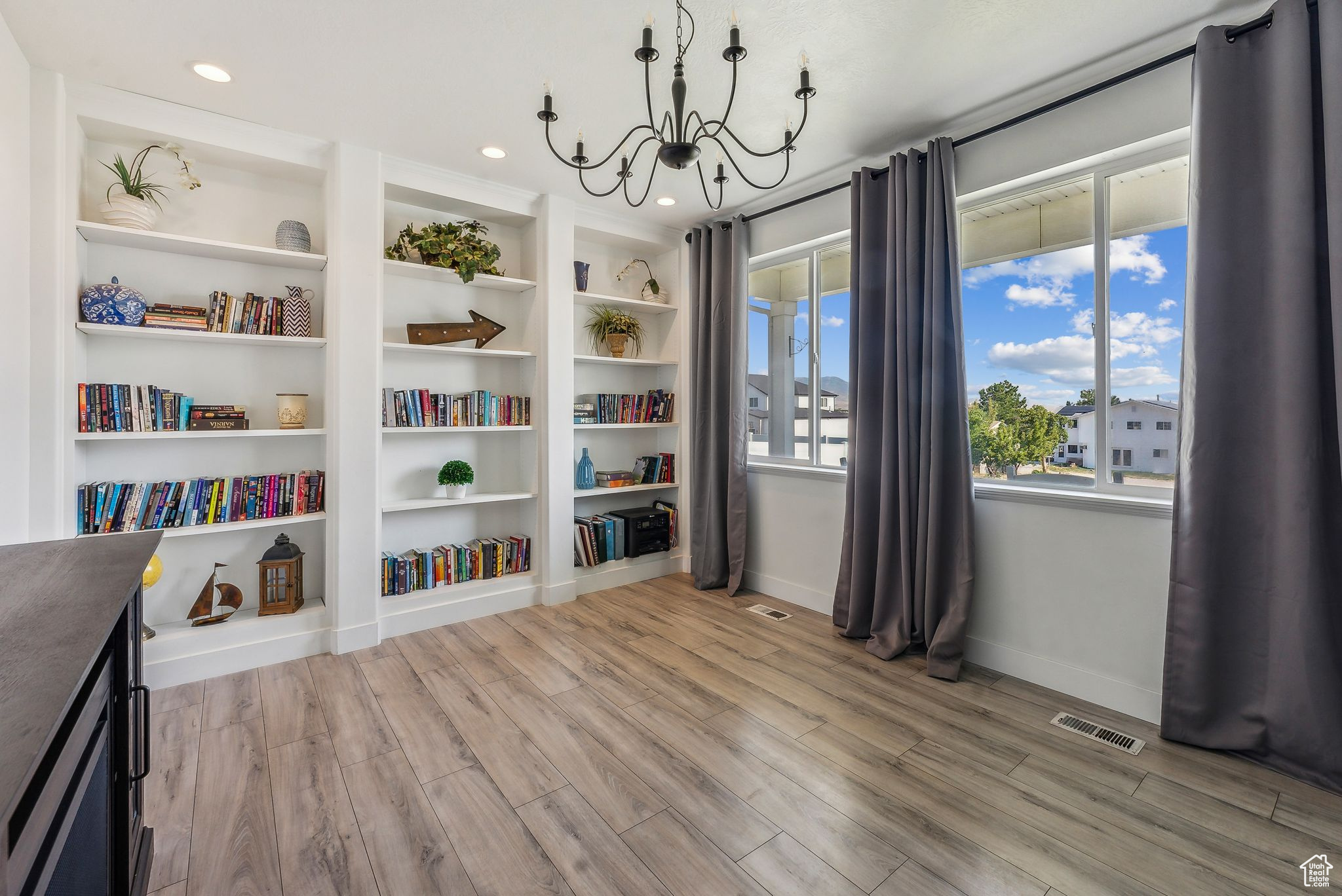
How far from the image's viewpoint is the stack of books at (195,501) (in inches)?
101

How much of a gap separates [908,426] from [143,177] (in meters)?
3.89

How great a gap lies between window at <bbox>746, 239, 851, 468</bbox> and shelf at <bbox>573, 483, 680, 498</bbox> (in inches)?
28.9

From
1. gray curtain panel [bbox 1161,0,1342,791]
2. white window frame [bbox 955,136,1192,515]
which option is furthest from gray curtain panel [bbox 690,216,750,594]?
gray curtain panel [bbox 1161,0,1342,791]

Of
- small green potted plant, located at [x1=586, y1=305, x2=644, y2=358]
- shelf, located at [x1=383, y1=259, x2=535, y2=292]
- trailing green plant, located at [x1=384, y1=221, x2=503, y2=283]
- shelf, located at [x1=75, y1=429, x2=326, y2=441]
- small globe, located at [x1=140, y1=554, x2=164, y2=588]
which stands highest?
trailing green plant, located at [x1=384, y1=221, x2=503, y2=283]

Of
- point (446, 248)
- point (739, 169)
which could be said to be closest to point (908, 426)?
point (739, 169)

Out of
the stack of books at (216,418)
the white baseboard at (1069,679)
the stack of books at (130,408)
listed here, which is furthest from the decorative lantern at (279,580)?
the white baseboard at (1069,679)

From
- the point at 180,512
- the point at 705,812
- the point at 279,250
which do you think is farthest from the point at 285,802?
the point at 279,250

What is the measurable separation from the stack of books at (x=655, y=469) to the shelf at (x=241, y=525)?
2.07 m

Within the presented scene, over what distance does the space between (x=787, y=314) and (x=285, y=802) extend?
3556 mm

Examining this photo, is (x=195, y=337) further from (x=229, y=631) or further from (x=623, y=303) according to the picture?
(x=623, y=303)

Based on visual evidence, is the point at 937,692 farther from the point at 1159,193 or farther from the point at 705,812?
the point at 1159,193

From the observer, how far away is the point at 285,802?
185 centimetres

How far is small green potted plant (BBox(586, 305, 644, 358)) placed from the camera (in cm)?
420

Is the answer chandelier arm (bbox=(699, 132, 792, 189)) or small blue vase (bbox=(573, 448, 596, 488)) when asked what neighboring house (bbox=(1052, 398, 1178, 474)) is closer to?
chandelier arm (bbox=(699, 132, 792, 189))
